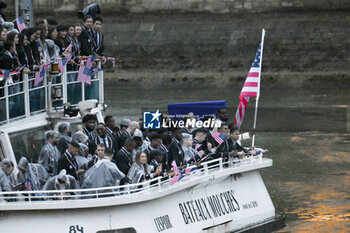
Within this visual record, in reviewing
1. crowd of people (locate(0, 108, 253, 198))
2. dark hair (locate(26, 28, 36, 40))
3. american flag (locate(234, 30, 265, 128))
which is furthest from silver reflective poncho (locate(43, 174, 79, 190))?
american flag (locate(234, 30, 265, 128))

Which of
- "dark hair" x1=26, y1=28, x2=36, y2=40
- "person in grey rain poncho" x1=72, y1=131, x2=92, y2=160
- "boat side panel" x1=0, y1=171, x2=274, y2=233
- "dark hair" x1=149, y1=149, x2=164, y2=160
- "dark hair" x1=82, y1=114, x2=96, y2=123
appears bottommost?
"boat side panel" x1=0, y1=171, x2=274, y2=233

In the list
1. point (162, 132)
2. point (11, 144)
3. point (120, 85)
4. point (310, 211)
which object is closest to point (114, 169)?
point (11, 144)

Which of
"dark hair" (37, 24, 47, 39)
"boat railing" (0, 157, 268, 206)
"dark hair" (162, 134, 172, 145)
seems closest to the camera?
"boat railing" (0, 157, 268, 206)

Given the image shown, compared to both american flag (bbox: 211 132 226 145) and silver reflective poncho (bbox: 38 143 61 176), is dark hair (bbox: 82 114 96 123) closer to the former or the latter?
silver reflective poncho (bbox: 38 143 61 176)

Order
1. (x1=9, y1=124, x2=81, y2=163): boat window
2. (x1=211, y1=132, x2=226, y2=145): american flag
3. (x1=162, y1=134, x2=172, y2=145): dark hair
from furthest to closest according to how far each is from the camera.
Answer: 1. (x1=211, y1=132, x2=226, y2=145): american flag
2. (x1=162, y1=134, x2=172, y2=145): dark hair
3. (x1=9, y1=124, x2=81, y2=163): boat window

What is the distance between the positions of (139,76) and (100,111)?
3175 centimetres

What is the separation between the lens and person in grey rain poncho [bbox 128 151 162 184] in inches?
684

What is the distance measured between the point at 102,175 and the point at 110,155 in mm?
379

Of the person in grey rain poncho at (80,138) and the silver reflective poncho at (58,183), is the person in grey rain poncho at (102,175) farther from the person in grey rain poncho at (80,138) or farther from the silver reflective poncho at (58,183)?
the person in grey rain poncho at (80,138)

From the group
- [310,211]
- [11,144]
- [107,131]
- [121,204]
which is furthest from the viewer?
[310,211]

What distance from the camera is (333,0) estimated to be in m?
51.9

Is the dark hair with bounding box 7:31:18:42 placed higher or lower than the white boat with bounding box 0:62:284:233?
higher

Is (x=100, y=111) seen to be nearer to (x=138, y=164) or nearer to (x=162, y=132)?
(x=162, y=132)

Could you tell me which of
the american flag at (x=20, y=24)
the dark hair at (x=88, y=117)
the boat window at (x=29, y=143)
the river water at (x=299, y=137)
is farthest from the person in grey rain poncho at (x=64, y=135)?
the river water at (x=299, y=137)
